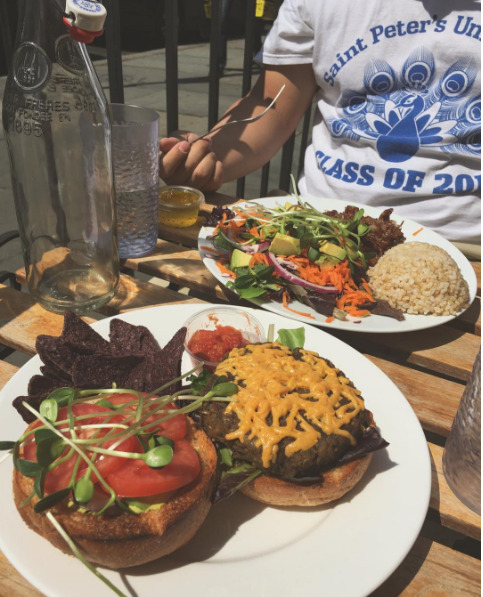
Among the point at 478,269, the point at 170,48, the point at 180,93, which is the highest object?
the point at 170,48

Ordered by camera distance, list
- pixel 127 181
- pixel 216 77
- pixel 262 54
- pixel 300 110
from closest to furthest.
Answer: pixel 127 181 < pixel 262 54 < pixel 300 110 < pixel 216 77

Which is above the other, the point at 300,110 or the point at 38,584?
the point at 300,110

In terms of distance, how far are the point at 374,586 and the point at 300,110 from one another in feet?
9.24

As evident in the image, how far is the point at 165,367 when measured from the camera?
132cm

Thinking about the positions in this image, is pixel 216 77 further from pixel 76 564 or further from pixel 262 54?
pixel 76 564

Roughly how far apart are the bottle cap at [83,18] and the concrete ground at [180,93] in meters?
3.84

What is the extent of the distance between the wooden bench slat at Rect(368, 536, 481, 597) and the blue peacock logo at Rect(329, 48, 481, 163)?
198 cm

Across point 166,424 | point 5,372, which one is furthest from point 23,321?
point 166,424

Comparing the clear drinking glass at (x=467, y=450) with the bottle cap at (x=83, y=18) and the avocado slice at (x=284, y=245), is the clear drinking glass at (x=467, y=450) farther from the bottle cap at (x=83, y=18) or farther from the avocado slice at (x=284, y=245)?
the bottle cap at (x=83, y=18)

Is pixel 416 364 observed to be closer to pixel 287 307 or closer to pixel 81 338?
pixel 287 307

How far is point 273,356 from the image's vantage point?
1289 mm

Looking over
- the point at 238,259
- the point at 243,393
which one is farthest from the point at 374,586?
the point at 238,259

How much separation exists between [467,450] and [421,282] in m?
0.78

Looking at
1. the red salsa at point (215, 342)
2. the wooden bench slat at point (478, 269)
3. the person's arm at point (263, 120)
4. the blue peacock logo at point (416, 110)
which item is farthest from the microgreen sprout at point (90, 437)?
the blue peacock logo at point (416, 110)
